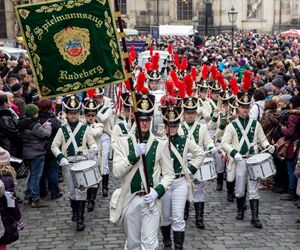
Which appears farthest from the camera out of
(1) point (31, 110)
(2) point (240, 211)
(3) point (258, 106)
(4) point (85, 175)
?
(3) point (258, 106)

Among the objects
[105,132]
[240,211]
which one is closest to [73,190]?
[105,132]

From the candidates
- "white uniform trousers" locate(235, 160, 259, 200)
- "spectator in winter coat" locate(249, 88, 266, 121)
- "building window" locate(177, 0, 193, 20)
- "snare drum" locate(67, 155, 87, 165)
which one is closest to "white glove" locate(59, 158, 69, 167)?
"snare drum" locate(67, 155, 87, 165)

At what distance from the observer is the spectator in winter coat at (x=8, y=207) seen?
6727 mm

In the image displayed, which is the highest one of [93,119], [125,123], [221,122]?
[125,123]

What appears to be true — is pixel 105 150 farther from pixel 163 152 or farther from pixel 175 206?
pixel 163 152

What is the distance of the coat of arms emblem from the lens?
6.37 metres

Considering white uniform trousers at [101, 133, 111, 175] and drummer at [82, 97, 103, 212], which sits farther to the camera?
white uniform trousers at [101, 133, 111, 175]

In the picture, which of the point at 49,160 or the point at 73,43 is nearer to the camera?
the point at 73,43

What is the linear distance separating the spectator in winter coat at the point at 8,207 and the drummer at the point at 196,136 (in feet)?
10.6

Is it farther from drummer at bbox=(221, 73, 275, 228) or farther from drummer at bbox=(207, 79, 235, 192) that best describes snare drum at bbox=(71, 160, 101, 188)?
drummer at bbox=(207, 79, 235, 192)

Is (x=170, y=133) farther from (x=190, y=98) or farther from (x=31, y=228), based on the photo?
(x=31, y=228)

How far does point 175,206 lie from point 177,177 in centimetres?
45

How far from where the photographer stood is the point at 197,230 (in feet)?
31.1

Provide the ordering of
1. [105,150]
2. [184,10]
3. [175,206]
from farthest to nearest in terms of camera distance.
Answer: [184,10] < [105,150] < [175,206]
